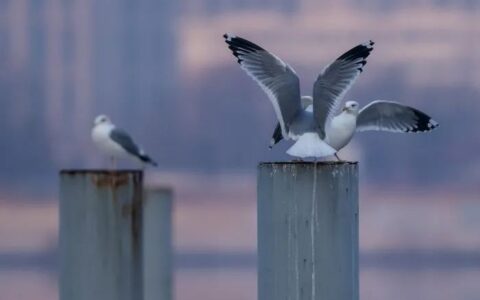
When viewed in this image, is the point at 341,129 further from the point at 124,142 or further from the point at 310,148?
the point at 124,142

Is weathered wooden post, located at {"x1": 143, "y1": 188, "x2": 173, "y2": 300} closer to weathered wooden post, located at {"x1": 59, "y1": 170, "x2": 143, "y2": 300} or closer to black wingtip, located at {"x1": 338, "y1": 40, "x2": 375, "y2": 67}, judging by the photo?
black wingtip, located at {"x1": 338, "y1": 40, "x2": 375, "y2": 67}

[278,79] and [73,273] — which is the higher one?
[278,79]

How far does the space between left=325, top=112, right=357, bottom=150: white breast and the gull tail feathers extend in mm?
528

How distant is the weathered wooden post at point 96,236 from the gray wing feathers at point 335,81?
657 mm

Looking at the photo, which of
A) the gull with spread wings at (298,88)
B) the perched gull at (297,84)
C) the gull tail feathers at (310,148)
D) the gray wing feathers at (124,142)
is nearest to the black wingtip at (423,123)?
the gull with spread wings at (298,88)

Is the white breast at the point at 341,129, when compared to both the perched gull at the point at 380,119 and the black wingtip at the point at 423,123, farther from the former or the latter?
the black wingtip at the point at 423,123

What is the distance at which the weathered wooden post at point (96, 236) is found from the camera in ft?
8.43

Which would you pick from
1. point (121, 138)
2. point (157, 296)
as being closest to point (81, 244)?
point (157, 296)

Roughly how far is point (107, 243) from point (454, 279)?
455 centimetres

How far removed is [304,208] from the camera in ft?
7.91

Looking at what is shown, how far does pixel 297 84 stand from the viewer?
3.22 metres

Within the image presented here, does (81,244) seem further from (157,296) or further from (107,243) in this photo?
(157,296)

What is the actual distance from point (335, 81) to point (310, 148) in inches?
8.5

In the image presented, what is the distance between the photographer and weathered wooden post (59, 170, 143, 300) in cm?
257
